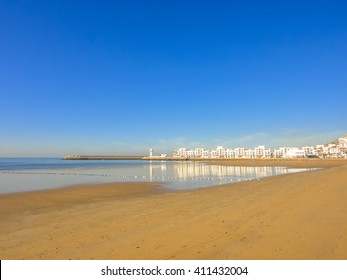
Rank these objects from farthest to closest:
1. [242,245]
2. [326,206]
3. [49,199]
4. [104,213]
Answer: [49,199]
[104,213]
[326,206]
[242,245]

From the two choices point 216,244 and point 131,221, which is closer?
point 216,244

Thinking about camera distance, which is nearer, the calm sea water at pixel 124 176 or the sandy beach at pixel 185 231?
the sandy beach at pixel 185 231

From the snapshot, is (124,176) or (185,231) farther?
(124,176)

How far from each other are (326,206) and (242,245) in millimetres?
5833

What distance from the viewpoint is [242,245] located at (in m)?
6.54

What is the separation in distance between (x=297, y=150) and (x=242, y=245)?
17732 cm

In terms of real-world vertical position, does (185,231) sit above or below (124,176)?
above

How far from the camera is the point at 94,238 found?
7.70 metres

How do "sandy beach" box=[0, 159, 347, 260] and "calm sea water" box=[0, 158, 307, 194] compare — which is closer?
"sandy beach" box=[0, 159, 347, 260]

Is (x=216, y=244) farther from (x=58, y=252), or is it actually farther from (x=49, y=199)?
(x=49, y=199)

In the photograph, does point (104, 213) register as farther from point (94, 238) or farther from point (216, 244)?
point (216, 244)
